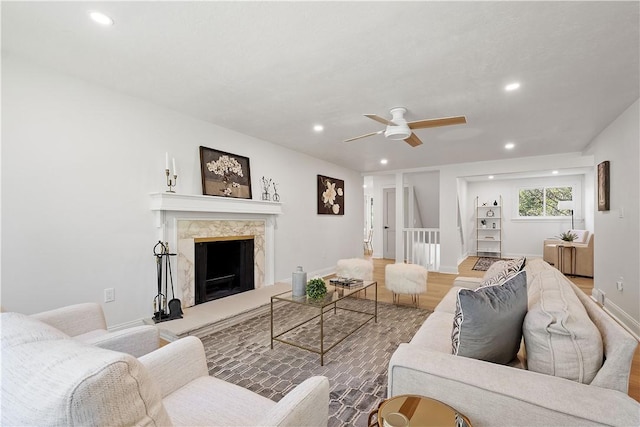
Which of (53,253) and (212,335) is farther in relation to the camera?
(212,335)

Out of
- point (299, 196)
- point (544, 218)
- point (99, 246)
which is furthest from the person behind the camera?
point (544, 218)

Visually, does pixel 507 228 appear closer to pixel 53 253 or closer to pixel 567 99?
pixel 567 99

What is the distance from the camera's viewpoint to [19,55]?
2.22m

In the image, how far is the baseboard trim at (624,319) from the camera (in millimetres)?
2805

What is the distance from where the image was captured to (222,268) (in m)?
4.00

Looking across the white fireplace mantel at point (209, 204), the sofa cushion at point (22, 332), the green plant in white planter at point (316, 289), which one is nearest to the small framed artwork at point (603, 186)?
the green plant in white planter at point (316, 289)

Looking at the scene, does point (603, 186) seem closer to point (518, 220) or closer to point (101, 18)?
point (518, 220)

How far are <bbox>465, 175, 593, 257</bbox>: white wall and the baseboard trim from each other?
492cm

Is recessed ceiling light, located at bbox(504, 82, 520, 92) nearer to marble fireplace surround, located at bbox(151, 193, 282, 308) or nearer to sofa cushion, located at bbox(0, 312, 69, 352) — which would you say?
marble fireplace surround, located at bbox(151, 193, 282, 308)

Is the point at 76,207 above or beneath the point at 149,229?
above

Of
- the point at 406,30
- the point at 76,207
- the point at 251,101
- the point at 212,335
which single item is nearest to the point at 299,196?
the point at 251,101

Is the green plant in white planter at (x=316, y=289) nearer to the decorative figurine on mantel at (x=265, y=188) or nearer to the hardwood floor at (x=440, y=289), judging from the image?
the hardwood floor at (x=440, y=289)

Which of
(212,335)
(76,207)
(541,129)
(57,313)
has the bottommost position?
(212,335)

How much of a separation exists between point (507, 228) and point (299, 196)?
663 cm
